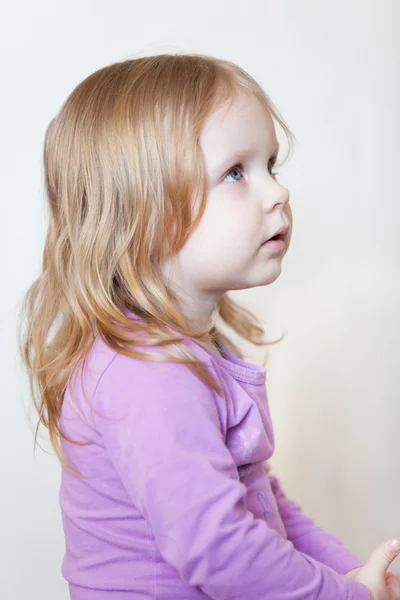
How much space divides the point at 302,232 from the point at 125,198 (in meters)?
0.71

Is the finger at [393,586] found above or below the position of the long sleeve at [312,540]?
above

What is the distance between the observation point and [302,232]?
1.53 metres

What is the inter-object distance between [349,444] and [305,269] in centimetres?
37

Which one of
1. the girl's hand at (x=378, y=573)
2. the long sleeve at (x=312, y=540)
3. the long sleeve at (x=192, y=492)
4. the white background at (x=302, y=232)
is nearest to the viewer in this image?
the long sleeve at (x=192, y=492)

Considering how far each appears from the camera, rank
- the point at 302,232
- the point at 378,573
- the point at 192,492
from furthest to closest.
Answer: the point at 302,232, the point at 378,573, the point at 192,492

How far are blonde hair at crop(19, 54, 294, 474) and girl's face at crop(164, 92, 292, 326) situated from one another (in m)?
0.01

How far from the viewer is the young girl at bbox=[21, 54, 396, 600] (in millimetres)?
752

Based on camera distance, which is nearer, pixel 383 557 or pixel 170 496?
pixel 170 496

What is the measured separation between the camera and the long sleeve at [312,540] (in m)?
0.99

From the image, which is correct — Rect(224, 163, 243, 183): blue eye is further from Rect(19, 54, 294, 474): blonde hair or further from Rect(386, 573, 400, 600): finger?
Rect(386, 573, 400, 600): finger

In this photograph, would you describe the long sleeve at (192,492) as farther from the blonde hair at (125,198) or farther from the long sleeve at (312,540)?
the long sleeve at (312,540)

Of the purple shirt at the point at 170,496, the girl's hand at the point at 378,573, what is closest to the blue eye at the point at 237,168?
the purple shirt at the point at 170,496

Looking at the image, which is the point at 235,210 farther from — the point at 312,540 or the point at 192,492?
the point at 312,540

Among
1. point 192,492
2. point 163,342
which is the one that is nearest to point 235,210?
point 163,342
